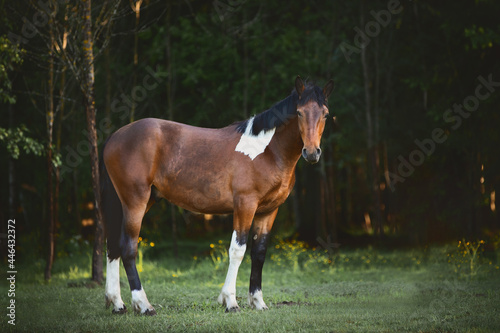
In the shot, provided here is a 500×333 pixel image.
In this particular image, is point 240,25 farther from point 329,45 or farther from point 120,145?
point 120,145

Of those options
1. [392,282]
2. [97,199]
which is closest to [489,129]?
[392,282]

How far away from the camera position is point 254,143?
26.0 ft

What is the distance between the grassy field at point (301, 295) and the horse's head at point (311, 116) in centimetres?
214

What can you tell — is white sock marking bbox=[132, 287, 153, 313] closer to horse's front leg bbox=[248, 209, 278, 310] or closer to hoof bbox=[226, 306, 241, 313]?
hoof bbox=[226, 306, 241, 313]

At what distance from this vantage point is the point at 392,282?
35.7 feet

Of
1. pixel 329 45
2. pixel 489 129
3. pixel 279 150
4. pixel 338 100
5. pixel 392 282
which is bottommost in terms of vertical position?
pixel 392 282

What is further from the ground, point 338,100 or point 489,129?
point 338,100

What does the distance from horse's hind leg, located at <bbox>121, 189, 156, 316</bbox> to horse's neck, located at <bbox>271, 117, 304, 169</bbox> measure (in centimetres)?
196

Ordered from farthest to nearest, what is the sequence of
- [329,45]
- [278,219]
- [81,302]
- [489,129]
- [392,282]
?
1. [278,219]
2. [329,45]
3. [489,129]
4. [392,282]
5. [81,302]

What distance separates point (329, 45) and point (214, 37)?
3.63 meters

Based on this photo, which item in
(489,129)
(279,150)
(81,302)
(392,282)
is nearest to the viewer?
(279,150)

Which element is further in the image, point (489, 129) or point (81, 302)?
point (489, 129)

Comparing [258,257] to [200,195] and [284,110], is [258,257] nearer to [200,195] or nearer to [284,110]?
[200,195]

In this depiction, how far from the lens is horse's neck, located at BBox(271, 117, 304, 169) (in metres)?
7.82
